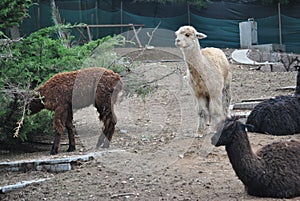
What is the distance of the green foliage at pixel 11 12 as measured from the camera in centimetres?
858

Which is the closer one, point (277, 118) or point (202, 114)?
point (277, 118)

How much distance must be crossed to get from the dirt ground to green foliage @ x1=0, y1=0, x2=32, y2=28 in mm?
2000

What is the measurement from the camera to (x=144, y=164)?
7449mm

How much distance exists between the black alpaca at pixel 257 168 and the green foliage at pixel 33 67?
120 inches

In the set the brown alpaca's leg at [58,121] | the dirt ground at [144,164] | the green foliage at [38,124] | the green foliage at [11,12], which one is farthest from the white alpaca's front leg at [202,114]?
the green foliage at [11,12]

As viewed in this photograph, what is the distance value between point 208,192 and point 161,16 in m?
20.8

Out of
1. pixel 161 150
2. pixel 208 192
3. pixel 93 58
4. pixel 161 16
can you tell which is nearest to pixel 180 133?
pixel 161 150

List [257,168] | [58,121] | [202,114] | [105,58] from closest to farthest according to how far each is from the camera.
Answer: [257,168], [58,121], [202,114], [105,58]

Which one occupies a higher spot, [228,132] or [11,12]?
[11,12]

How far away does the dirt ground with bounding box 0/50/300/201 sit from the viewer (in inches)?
253

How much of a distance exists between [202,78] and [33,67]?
2.67m

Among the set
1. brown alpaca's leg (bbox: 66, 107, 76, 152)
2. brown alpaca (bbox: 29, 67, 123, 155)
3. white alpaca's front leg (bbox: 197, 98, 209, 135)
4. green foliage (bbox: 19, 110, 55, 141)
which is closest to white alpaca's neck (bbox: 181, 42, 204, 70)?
white alpaca's front leg (bbox: 197, 98, 209, 135)

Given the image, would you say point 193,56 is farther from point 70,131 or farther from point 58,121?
point 58,121

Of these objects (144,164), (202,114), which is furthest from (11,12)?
(202,114)
